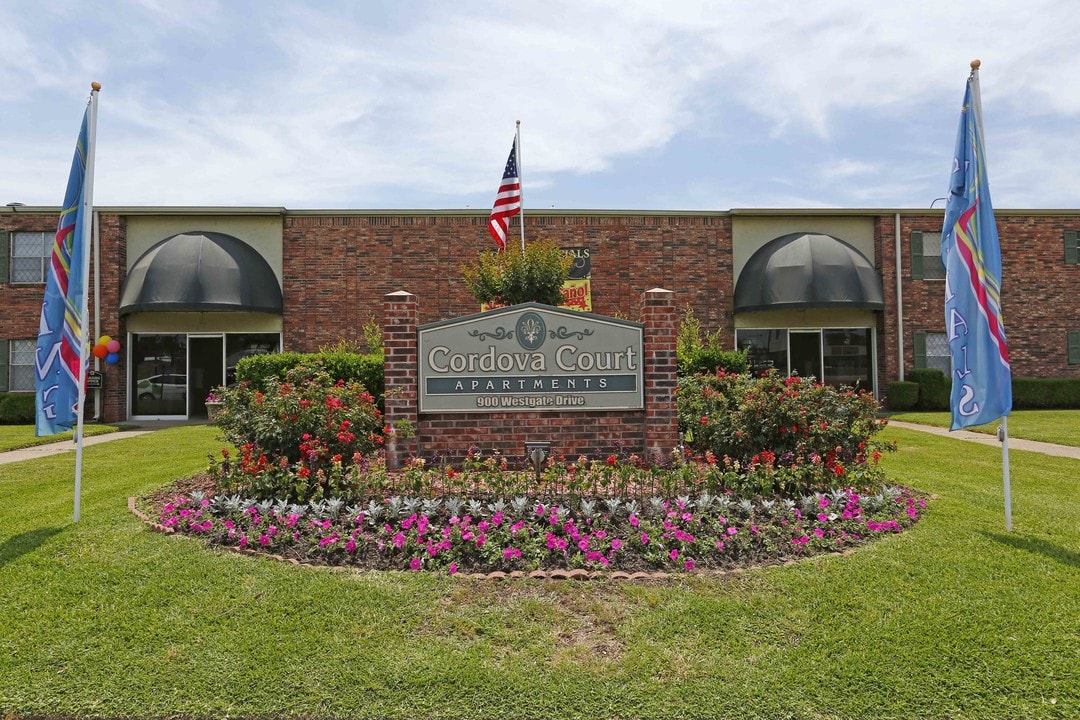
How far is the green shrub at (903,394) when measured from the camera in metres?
16.9

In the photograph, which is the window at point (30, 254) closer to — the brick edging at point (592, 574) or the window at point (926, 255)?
the brick edging at point (592, 574)

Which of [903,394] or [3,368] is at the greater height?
[3,368]

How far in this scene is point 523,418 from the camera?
7121 mm

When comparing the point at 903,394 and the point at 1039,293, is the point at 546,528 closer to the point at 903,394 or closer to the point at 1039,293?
the point at 903,394

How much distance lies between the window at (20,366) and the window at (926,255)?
22.7m

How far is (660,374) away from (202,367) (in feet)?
44.9

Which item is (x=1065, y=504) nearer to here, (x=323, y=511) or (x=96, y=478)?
(x=323, y=511)

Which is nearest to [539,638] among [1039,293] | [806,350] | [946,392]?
[806,350]

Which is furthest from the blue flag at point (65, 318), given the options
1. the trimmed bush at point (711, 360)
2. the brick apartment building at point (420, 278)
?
the brick apartment building at point (420, 278)

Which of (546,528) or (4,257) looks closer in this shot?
(546,528)

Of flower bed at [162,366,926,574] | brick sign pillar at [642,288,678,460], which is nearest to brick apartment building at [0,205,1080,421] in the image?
brick sign pillar at [642,288,678,460]

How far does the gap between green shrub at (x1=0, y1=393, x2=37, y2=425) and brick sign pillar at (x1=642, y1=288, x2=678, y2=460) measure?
15976mm

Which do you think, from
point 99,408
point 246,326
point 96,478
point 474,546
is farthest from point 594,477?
point 99,408

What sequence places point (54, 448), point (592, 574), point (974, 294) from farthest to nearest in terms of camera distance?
point (54, 448), point (974, 294), point (592, 574)
